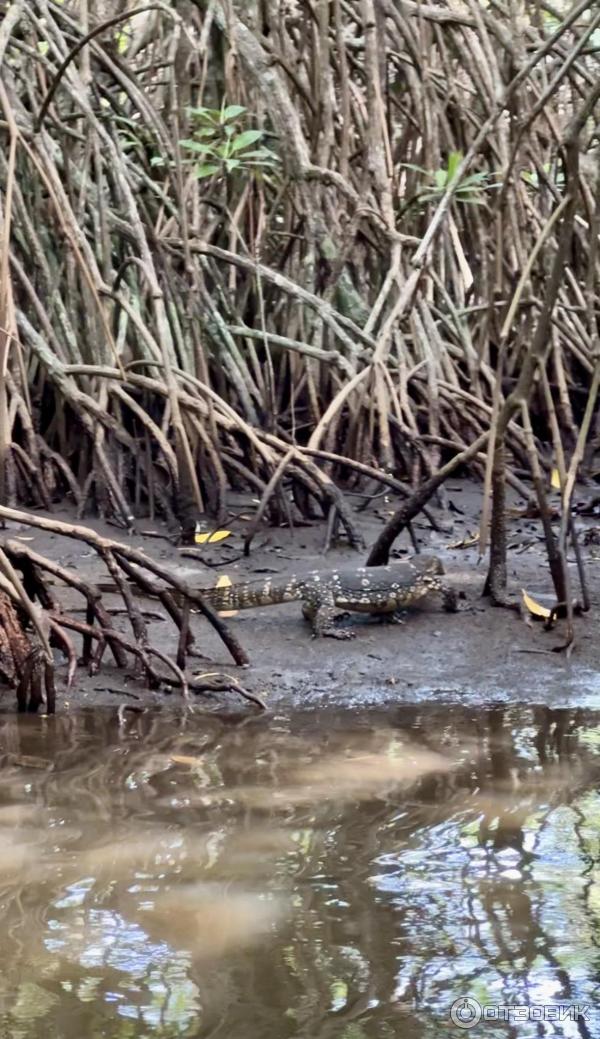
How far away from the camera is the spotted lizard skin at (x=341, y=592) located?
487cm

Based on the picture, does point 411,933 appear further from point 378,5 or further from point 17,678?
point 378,5

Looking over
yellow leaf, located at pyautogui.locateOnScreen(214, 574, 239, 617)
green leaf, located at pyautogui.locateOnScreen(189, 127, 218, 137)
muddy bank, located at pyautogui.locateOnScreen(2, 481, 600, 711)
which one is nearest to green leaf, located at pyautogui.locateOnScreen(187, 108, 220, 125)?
green leaf, located at pyautogui.locateOnScreen(189, 127, 218, 137)

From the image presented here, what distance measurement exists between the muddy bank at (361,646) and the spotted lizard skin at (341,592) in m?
0.08

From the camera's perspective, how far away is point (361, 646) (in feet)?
15.7

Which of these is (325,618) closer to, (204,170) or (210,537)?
(210,537)

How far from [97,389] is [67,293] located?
2.09 ft

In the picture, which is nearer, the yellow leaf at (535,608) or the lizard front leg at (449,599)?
the yellow leaf at (535,608)

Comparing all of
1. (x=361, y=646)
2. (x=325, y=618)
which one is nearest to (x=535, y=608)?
(x=361, y=646)

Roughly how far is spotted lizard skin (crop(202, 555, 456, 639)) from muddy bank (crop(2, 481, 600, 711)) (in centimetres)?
8

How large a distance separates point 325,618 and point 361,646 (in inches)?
7.1

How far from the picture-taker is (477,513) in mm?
6629

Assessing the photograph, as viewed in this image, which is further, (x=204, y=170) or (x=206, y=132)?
(x=204, y=170)

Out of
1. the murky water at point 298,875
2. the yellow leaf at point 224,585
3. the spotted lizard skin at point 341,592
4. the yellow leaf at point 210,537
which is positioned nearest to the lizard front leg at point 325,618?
the spotted lizard skin at point 341,592

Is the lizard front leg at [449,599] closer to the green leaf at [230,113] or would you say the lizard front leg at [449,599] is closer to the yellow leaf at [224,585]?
the yellow leaf at [224,585]
